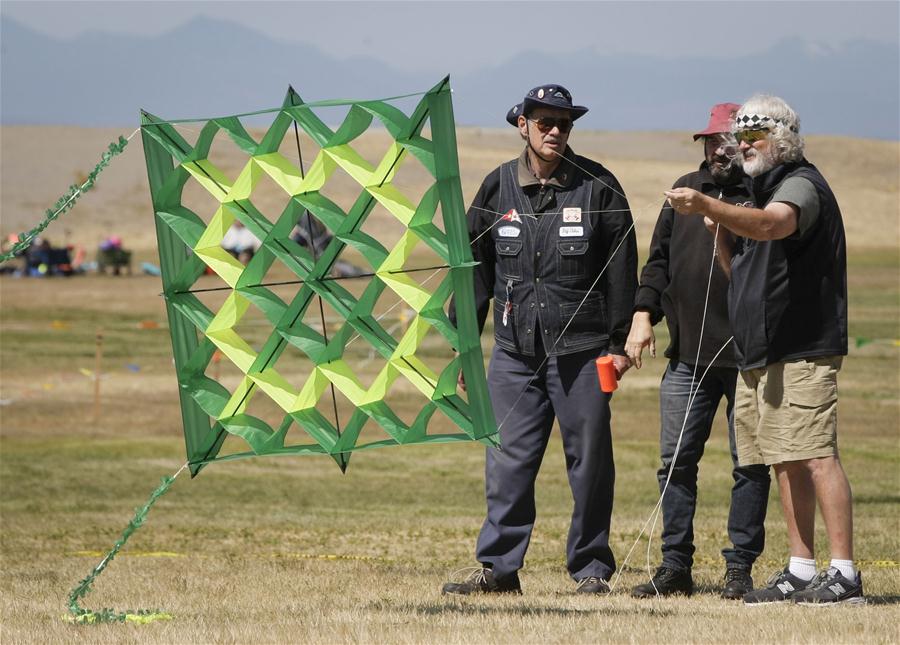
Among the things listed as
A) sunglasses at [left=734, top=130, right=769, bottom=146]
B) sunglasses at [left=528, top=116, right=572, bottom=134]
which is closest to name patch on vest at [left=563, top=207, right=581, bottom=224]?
sunglasses at [left=528, top=116, right=572, bottom=134]

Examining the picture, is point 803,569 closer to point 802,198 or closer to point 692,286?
point 692,286

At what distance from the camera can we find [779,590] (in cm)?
667

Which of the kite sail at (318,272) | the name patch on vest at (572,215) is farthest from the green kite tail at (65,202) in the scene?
the name patch on vest at (572,215)

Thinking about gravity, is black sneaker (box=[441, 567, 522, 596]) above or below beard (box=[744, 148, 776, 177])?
below

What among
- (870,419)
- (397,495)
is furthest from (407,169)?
(397,495)

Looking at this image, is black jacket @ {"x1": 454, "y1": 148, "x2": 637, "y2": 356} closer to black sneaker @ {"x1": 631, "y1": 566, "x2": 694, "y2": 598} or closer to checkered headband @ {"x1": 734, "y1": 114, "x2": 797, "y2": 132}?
checkered headband @ {"x1": 734, "y1": 114, "x2": 797, "y2": 132}

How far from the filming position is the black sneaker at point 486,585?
733cm

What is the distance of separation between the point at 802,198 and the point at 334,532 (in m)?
5.47

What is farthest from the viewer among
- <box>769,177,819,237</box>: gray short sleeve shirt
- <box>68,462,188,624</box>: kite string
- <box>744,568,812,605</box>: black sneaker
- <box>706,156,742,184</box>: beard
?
<box>706,156,742,184</box>: beard

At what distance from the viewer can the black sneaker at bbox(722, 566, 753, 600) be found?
23.1 feet

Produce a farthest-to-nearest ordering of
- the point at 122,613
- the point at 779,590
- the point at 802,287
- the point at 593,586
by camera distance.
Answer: the point at 593,586 → the point at 779,590 → the point at 122,613 → the point at 802,287

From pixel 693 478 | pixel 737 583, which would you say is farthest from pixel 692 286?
pixel 737 583

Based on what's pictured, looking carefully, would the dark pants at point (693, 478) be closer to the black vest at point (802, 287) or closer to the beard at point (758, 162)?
the black vest at point (802, 287)

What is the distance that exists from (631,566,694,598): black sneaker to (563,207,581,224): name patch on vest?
172 centimetres
